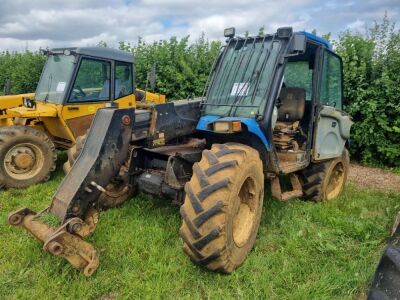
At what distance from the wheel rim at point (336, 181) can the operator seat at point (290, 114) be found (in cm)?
107

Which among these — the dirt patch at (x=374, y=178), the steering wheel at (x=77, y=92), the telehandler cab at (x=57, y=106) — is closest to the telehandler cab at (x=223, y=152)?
the dirt patch at (x=374, y=178)

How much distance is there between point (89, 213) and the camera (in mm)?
3615

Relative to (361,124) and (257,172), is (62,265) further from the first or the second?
(361,124)

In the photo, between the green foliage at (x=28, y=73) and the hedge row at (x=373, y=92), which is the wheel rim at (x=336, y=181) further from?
the green foliage at (x=28, y=73)

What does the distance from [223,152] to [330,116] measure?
2402 mm

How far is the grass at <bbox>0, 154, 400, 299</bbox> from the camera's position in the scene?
132 inches

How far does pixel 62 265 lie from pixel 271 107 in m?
2.57

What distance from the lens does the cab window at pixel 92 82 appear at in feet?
Answer: 22.3

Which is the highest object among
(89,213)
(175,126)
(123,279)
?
(175,126)

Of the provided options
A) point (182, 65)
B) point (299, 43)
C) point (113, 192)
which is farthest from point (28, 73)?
point (299, 43)

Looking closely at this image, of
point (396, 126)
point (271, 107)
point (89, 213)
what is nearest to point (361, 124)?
point (396, 126)

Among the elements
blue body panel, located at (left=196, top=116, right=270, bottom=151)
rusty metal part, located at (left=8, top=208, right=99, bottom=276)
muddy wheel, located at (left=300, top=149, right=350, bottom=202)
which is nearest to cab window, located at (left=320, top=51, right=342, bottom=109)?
muddy wheel, located at (left=300, top=149, right=350, bottom=202)

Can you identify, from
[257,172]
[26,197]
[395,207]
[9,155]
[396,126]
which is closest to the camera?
[257,172]

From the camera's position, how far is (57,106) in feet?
21.9
